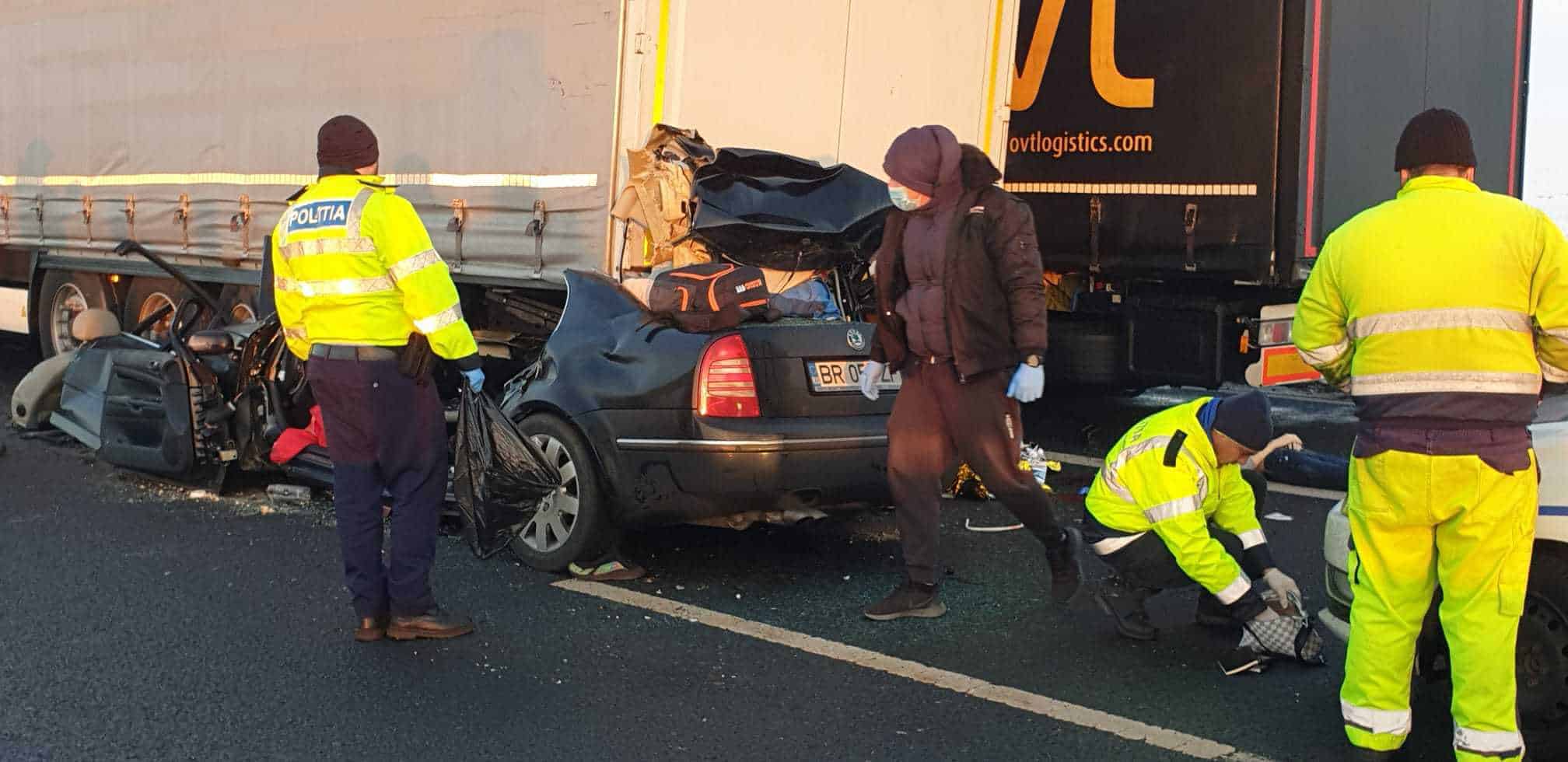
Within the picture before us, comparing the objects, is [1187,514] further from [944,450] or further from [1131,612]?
[944,450]

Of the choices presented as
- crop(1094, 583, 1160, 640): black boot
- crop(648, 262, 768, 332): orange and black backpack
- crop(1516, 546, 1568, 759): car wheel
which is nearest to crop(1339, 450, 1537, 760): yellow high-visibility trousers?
crop(1516, 546, 1568, 759): car wheel

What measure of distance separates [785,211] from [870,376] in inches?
49.2

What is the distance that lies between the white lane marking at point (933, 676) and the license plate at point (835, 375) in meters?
0.92

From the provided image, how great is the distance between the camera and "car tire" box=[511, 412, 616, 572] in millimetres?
5863

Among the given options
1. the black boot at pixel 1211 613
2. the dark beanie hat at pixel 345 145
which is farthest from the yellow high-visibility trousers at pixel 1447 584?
the dark beanie hat at pixel 345 145

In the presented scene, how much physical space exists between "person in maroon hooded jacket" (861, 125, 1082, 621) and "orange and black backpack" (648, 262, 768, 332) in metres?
0.57

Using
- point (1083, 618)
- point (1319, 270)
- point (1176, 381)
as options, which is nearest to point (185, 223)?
point (1176, 381)

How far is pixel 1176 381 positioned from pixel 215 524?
533cm

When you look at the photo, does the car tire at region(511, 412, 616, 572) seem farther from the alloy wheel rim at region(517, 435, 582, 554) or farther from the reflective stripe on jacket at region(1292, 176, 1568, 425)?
the reflective stripe on jacket at region(1292, 176, 1568, 425)

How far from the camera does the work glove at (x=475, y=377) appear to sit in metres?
5.25

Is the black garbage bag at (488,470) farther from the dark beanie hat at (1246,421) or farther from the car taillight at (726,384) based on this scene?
the dark beanie hat at (1246,421)

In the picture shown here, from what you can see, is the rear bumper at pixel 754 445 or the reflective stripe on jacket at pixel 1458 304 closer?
the reflective stripe on jacket at pixel 1458 304

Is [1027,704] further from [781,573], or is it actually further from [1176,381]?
[1176,381]

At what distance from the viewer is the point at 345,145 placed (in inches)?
198
